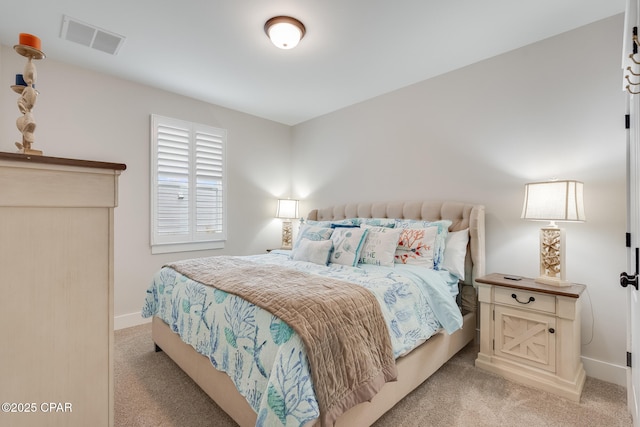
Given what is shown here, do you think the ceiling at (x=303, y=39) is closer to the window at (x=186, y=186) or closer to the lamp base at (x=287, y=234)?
the window at (x=186, y=186)

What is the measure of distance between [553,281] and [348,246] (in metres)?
1.55

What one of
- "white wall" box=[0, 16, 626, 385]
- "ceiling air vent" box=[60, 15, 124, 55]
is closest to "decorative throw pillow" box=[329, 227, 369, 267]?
"white wall" box=[0, 16, 626, 385]

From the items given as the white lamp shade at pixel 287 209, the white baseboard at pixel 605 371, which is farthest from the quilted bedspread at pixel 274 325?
the white lamp shade at pixel 287 209

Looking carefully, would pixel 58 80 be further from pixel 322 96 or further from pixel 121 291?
pixel 322 96

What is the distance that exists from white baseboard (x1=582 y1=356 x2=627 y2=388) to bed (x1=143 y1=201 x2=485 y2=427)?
779mm

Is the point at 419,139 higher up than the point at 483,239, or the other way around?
the point at 419,139

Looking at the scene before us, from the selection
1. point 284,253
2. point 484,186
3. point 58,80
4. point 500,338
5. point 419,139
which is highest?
A: point 58,80

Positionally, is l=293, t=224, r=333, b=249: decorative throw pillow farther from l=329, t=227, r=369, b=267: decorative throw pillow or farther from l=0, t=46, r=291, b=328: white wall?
l=0, t=46, r=291, b=328: white wall

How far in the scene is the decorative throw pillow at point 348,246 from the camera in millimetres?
2568

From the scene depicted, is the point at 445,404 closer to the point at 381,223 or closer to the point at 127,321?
the point at 381,223

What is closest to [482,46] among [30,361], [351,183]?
[351,183]

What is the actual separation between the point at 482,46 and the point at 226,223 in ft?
11.4

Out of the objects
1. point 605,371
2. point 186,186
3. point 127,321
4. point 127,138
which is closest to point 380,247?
point 605,371

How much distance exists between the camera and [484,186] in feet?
8.96
